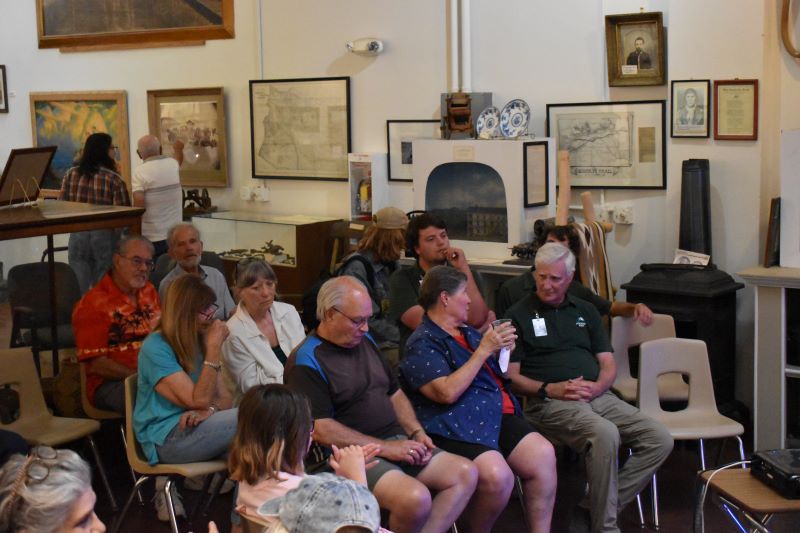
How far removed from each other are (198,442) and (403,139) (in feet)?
13.1

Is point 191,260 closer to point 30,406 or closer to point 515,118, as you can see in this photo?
point 30,406

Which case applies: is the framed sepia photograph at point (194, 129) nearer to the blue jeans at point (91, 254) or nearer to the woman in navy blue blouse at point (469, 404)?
the blue jeans at point (91, 254)

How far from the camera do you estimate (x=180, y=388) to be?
4.44 metres

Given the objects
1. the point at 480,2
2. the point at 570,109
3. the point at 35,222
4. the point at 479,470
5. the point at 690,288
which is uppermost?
the point at 480,2

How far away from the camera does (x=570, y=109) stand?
23.1 feet

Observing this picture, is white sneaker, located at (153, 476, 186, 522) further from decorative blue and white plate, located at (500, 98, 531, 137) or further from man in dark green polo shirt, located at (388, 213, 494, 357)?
decorative blue and white plate, located at (500, 98, 531, 137)

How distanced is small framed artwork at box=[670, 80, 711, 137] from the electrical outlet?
585 mm

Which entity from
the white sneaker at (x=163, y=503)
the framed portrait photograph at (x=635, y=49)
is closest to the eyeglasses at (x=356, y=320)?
the white sneaker at (x=163, y=503)

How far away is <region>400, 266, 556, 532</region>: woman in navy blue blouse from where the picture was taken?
4.38 meters

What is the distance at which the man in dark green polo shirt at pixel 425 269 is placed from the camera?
5410 mm

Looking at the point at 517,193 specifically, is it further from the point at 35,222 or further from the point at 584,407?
the point at 35,222

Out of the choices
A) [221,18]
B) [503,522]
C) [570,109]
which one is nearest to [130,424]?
[503,522]

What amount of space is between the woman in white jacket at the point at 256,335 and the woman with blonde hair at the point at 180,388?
36 centimetres

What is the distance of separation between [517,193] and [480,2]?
1528 millimetres
